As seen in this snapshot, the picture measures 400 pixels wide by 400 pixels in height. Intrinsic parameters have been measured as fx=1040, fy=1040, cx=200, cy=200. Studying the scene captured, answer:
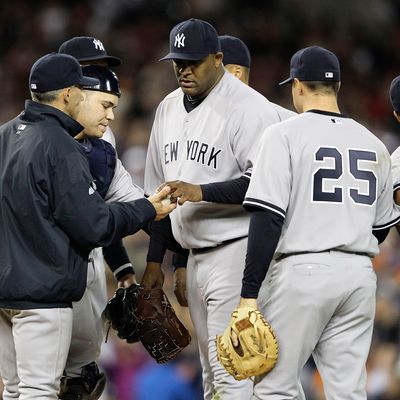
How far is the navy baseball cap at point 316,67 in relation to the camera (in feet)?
13.5

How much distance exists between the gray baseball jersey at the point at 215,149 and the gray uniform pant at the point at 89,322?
41 centimetres

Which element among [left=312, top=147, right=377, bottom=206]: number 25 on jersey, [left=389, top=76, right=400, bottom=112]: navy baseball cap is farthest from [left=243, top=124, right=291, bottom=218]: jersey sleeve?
[left=389, top=76, right=400, bottom=112]: navy baseball cap

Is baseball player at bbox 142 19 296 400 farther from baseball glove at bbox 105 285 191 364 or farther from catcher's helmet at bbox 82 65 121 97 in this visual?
catcher's helmet at bbox 82 65 121 97

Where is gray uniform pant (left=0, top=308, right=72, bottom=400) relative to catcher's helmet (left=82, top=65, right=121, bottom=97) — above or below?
below

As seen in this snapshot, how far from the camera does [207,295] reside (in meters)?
4.53

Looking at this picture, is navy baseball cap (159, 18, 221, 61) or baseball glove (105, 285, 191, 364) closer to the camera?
navy baseball cap (159, 18, 221, 61)

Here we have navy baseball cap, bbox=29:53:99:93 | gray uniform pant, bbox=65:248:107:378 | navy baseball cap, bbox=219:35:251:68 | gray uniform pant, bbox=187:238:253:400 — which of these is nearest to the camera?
navy baseball cap, bbox=29:53:99:93

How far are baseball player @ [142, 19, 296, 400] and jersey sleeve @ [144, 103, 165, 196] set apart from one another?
0.51ft

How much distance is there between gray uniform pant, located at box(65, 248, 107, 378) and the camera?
177 inches

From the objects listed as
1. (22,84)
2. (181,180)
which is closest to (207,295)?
(181,180)

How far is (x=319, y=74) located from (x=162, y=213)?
86cm

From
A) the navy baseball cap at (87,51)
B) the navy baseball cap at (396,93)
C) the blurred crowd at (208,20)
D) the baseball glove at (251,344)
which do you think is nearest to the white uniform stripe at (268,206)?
the baseball glove at (251,344)

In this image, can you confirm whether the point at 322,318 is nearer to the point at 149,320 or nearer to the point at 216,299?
the point at 216,299

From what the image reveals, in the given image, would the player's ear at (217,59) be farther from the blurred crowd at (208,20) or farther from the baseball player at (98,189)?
the blurred crowd at (208,20)
